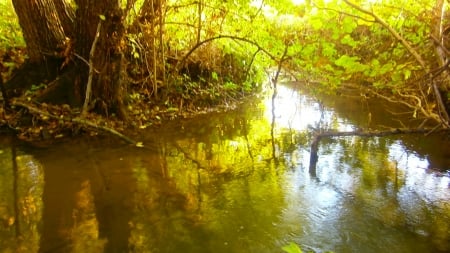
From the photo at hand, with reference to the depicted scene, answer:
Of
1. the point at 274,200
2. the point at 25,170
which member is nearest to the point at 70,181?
the point at 25,170

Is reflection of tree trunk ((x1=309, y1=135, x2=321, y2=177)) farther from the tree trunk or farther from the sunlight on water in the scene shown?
the tree trunk

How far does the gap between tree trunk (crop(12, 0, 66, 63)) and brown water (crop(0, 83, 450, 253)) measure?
199cm

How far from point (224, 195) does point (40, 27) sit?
5.21 m

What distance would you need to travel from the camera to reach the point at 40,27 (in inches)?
296

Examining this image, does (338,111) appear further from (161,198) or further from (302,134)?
(161,198)

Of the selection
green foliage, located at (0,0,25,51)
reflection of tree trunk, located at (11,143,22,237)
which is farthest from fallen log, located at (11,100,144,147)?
green foliage, located at (0,0,25,51)

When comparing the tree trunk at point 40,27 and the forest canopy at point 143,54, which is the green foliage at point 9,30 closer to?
the forest canopy at point 143,54

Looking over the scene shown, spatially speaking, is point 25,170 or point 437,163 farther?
point 437,163

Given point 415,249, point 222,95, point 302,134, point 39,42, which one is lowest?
point 415,249

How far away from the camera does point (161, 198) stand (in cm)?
471

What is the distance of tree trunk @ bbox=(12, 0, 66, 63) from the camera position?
7.39 metres

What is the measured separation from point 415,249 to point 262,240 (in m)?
1.44

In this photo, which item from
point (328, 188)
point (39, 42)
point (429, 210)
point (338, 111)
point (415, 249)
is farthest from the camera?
point (338, 111)

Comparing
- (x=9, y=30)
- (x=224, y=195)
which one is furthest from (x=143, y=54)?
(x=224, y=195)
